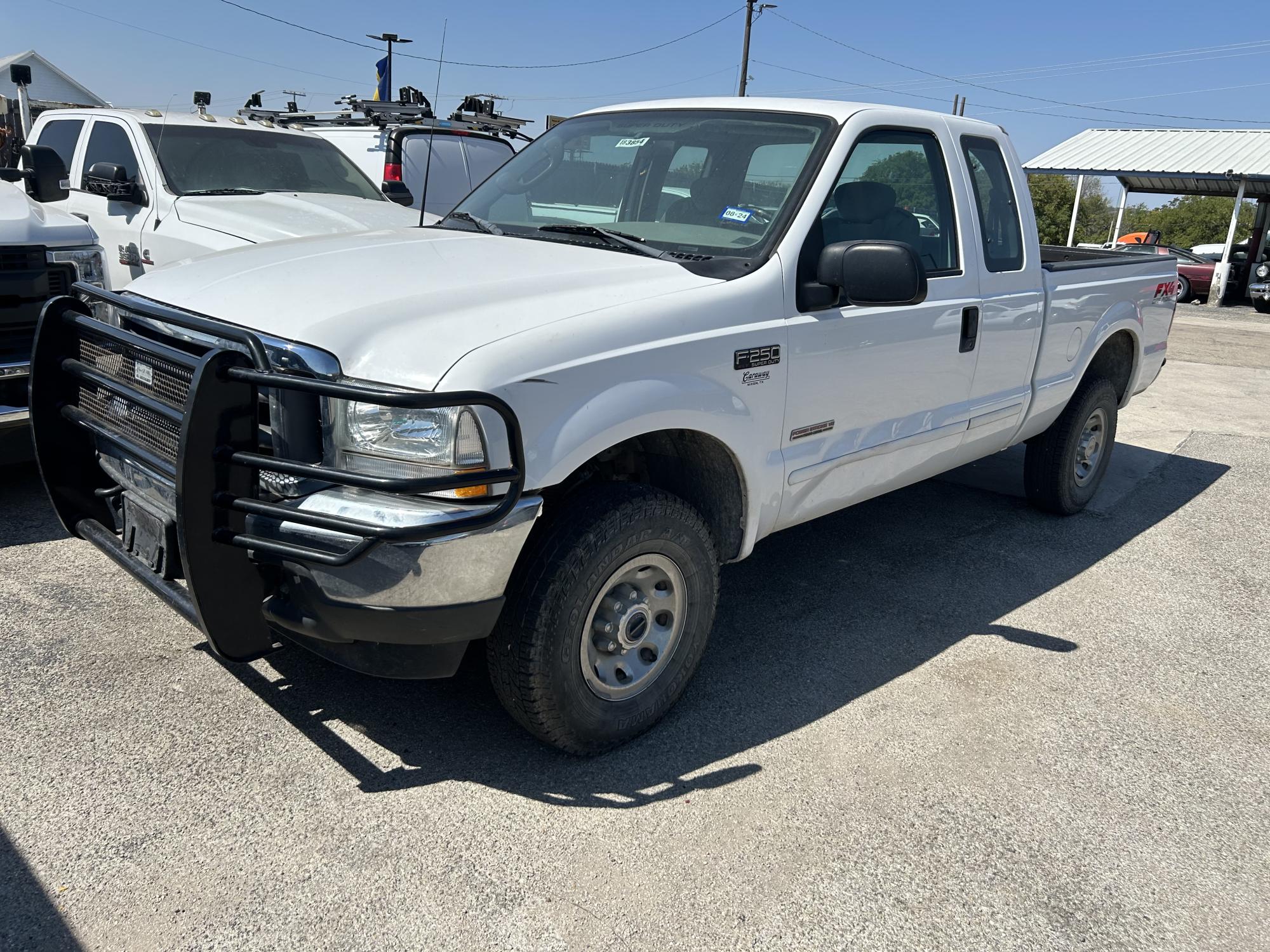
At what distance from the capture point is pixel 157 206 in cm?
696

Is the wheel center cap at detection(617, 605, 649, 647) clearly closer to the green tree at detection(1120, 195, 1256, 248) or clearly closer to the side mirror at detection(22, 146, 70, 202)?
the side mirror at detection(22, 146, 70, 202)

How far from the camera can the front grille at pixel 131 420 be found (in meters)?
2.80

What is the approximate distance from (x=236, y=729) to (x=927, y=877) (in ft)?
6.87

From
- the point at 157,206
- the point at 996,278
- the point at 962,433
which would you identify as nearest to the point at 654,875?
the point at 962,433

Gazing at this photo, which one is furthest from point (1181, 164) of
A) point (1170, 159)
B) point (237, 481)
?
point (237, 481)

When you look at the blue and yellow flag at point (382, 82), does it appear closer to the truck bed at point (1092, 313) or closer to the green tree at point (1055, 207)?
the truck bed at point (1092, 313)

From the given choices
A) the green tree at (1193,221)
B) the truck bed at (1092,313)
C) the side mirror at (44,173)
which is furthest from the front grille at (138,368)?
the green tree at (1193,221)

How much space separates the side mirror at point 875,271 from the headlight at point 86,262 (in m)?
3.66

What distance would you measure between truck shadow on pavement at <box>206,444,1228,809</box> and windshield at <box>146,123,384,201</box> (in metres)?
4.91

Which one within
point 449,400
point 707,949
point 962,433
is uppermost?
point 449,400

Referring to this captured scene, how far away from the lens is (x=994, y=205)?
14.8 ft

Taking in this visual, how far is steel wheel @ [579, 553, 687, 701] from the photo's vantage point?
9.90ft

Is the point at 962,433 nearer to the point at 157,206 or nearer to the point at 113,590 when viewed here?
the point at 113,590

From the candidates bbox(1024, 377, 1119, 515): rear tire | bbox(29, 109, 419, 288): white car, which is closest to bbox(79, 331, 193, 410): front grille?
bbox(29, 109, 419, 288): white car
